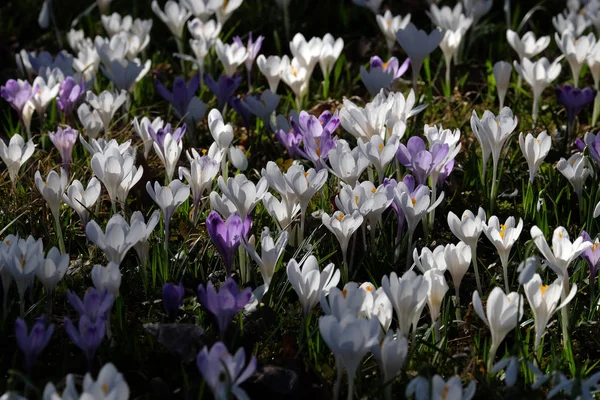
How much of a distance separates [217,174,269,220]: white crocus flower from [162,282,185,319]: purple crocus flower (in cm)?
33

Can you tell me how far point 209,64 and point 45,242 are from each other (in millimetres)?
1472

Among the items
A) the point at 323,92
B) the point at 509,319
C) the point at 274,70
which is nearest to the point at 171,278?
the point at 509,319

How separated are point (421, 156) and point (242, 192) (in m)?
0.52

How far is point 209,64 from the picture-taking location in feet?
12.3

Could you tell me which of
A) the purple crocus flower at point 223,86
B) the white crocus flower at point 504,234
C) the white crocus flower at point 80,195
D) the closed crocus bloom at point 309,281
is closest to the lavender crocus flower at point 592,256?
the white crocus flower at point 504,234

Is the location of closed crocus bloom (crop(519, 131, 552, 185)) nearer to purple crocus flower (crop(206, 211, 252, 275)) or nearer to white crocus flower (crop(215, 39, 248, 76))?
purple crocus flower (crop(206, 211, 252, 275))

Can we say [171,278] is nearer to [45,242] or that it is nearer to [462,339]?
[45,242]

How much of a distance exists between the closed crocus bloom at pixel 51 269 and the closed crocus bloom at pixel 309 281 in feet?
1.64

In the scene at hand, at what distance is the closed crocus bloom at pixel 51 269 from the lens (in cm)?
189

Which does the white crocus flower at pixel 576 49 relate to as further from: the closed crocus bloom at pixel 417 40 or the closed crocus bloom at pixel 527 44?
the closed crocus bloom at pixel 417 40

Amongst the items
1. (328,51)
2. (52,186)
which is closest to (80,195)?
(52,186)

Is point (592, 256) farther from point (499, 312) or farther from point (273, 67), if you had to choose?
point (273, 67)

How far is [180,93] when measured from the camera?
3.02 metres

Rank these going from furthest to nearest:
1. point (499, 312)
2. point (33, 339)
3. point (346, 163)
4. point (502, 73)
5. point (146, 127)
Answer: point (502, 73) < point (146, 127) < point (346, 163) < point (499, 312) < point (33, 339)
